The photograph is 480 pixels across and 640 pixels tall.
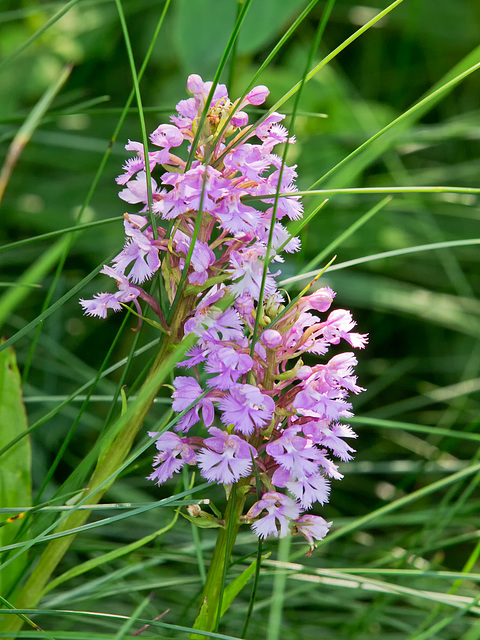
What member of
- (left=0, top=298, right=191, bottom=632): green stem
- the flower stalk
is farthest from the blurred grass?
the flower stalk

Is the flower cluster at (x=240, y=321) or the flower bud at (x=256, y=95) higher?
the flower bud at (x=256, y=95)

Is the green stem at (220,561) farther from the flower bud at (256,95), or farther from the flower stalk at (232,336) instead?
the flower bud at (256,95)

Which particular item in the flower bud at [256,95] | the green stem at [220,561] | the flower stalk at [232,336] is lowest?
the green stem at [220,561]

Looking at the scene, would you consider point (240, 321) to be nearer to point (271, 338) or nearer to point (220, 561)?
point (271, 338)

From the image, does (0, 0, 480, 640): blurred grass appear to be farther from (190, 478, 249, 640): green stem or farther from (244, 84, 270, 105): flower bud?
(244, 84, 270, 105): flower bud

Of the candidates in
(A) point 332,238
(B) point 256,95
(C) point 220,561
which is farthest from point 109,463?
(A) point 332,238

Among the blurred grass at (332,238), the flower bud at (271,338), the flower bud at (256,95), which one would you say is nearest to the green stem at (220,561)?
the flower bud at (271,338)

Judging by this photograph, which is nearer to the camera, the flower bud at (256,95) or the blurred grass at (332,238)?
the flower bud at (256,95)

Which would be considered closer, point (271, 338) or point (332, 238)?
point (271, 338)
